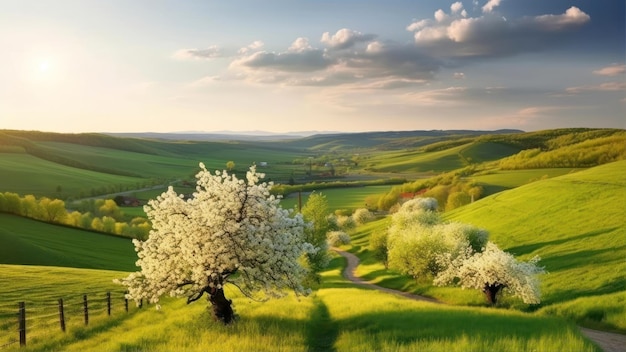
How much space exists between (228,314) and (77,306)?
18539 mm

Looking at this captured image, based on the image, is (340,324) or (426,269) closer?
(340,324)

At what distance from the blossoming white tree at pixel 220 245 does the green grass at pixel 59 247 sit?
203ft

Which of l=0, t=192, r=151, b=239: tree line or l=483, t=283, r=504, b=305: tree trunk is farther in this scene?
l=0, t=192, r=151, b=239: tree line

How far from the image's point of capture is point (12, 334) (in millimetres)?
30156

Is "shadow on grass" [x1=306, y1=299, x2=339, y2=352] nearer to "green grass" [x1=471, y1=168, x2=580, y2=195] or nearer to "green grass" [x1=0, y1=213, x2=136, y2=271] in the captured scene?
"green grass" [x1=0, y1=213, x2=136, y2=271]

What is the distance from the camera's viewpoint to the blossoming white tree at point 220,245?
86.0 feet

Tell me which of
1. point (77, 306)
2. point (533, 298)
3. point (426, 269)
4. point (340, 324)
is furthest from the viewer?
point (426, 269)

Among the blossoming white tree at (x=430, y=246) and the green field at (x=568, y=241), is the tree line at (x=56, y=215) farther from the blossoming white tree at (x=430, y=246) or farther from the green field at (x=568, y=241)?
the blossoming white tree at (x=430, y=246)

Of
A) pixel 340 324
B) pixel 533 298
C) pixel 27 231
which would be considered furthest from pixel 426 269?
pixel 27 231

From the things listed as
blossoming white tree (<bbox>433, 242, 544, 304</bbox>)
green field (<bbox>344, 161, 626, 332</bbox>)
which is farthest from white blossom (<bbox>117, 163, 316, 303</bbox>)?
green field (<bbox>344, 161, 626, 332</bbox>)

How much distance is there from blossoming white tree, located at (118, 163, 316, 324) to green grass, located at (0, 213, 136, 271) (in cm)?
6197

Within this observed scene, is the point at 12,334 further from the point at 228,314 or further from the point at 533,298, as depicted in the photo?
the point at 533,298

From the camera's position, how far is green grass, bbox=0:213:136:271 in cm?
7969

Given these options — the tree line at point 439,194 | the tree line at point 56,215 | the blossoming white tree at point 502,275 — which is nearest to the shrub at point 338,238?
the tree line at point 439,194
